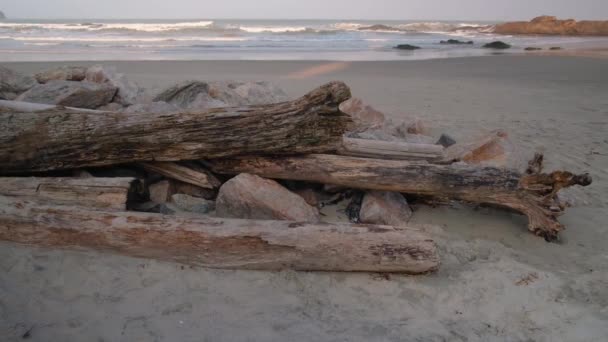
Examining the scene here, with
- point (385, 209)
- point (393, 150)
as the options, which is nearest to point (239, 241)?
point (385, 209)

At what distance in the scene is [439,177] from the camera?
11.5ft

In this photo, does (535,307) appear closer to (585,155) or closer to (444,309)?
(444,309)

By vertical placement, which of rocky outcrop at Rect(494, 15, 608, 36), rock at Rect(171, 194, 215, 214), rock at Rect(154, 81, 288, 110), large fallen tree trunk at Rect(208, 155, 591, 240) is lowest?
rock at Rect(171, 194, 215, 214)

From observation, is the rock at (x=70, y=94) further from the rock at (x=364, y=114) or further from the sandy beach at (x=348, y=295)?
the rock at (x=364, y=114)

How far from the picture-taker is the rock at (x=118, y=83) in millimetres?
5797

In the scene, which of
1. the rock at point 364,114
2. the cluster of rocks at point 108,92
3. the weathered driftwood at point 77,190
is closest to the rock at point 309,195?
the weathered driftwood at point 77,190

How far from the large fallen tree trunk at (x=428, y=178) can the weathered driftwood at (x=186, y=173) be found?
231 mm

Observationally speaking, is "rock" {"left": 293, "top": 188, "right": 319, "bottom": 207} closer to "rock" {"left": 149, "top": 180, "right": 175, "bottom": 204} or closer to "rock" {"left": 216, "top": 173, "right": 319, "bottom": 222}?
"rock" {"left": 216, "top": 173, "right": 319, "bottom": 222}

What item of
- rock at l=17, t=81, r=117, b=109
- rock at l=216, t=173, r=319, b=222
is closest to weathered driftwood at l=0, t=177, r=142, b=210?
rock at l=216, t=173, r=319, b=222

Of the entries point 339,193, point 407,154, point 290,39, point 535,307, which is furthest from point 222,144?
point 290,39

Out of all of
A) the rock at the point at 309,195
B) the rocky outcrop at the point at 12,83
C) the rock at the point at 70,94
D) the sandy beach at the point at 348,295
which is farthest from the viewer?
the rocky outcrop at the point at 12,83

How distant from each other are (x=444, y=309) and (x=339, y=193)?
5.06 ft

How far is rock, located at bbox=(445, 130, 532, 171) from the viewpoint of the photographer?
171 inches

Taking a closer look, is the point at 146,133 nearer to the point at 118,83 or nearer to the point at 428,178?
the point at 428,178
